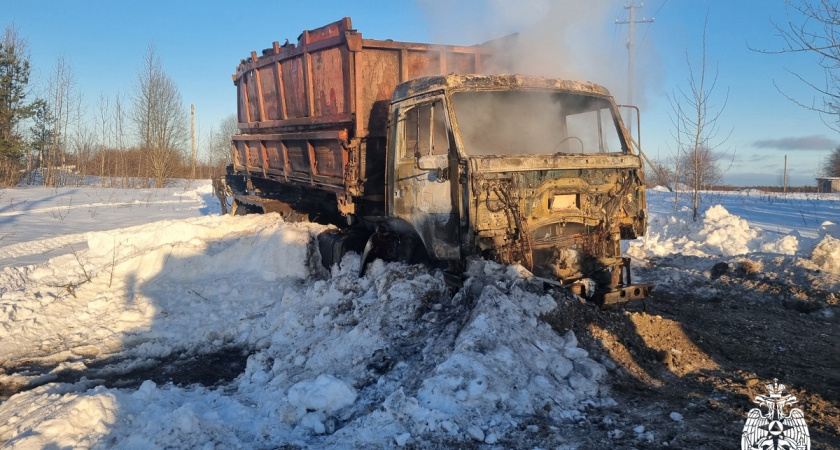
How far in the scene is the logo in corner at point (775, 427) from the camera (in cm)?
333

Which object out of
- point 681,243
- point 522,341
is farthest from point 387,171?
point 681,243

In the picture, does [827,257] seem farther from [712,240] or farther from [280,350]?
[280,350]

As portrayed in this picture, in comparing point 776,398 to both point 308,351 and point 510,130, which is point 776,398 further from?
point 308,351

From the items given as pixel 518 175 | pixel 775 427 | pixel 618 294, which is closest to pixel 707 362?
pixel 618 294

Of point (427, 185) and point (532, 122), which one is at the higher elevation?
point (532, 122)

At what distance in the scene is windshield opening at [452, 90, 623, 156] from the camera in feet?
18.5

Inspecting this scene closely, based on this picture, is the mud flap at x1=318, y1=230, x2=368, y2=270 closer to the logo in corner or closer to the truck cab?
the truck cab

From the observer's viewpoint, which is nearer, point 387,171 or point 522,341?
point 522,341

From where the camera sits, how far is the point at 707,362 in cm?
471

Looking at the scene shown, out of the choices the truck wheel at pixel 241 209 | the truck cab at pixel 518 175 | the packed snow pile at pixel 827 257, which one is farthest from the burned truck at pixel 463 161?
the packed snow pile at pixel 827 257

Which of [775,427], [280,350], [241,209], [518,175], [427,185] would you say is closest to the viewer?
[775,427]

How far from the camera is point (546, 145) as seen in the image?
604 cm

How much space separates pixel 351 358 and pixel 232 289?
332 centimetres

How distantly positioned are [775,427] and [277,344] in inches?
175
